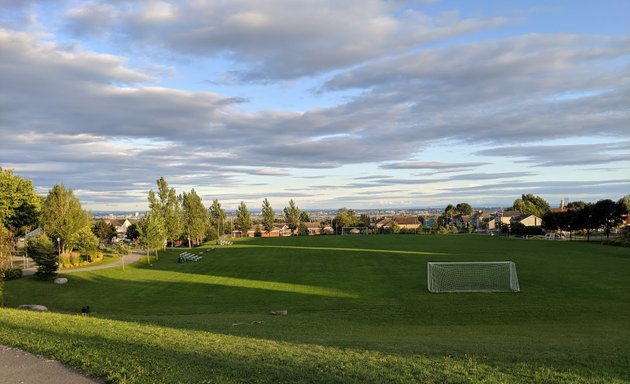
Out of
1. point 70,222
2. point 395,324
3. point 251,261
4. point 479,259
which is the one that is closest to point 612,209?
point 479,259

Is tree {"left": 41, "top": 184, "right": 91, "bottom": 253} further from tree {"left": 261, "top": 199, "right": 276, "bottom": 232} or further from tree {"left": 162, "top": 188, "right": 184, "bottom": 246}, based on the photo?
tree {"left": 261, "top": 199, "right": 276, "bottom": 232}

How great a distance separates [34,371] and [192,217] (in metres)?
83.1

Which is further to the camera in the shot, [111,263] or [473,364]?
[111,263]

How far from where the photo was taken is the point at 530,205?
162 metres

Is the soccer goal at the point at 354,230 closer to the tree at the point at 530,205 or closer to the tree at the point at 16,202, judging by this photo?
the tree at the point at 530,205

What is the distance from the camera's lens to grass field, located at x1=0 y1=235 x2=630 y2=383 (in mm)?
8266

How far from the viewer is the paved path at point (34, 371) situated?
7.63 metres

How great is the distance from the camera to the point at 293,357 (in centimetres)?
945

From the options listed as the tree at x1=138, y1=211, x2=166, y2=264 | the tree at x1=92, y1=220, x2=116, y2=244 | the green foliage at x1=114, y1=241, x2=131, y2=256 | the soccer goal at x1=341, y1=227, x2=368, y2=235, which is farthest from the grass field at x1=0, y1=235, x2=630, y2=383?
the soccer goal at x1=341, y1=227, x2=368, y2=235

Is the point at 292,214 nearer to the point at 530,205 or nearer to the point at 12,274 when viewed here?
the point at 530,205

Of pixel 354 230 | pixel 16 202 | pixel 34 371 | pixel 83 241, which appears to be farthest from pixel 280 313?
pixel 354 230

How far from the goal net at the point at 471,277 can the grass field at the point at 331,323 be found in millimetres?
1420

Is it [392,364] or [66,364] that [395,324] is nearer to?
[392,364]

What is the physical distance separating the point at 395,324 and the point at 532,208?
515ft
